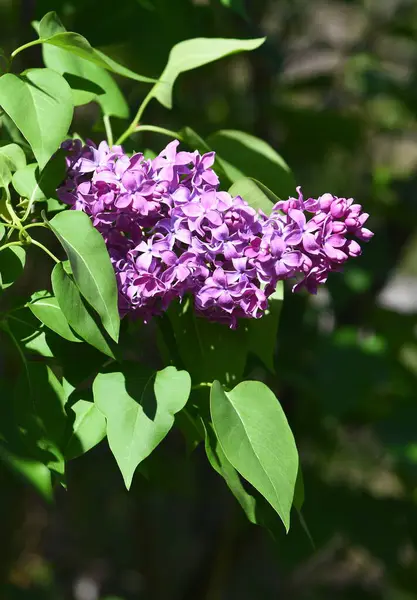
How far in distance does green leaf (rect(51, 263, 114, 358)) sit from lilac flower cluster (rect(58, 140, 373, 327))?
45 mm

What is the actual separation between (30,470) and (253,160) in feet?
1.43

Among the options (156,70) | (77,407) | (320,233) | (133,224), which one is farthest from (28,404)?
(156,70)

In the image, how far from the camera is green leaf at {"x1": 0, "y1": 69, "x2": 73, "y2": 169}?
28.2 inches

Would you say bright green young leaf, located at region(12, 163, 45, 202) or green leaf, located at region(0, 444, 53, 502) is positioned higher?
bright green young leaf, located at region(12, 163, 45, 202)

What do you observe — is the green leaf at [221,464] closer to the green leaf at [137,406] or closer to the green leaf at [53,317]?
the green leaf at [137,406]

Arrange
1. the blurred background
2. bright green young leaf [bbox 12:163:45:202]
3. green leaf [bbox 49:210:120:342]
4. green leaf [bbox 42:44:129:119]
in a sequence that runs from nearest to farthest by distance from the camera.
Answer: green leaf [bbox 49:210:120:342]
bright green young leaf [bbox 12:163:45:202]
green leaf [bbox 42:44:129:119]
the blurred background

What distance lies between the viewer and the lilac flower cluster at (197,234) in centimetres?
73

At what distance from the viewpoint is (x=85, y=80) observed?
910 millimetres

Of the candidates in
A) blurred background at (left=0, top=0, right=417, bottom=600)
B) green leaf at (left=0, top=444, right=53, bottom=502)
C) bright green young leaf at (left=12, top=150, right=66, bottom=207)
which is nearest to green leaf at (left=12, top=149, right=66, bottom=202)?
bright green young leaf at (left=12, top=150, right=66, bottom=207)

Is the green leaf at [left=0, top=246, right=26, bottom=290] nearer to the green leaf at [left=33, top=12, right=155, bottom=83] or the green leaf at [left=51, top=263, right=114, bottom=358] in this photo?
the green leaf at [left=51, top=263, right=114, bottom=358]

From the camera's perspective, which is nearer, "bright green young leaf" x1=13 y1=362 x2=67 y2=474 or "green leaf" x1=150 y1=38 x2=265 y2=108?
"bright green young leaf" x1=13 y1=362 x2=67 y2=474

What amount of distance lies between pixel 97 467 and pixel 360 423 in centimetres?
89

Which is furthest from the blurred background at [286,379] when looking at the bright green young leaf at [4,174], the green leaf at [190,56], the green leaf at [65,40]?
the bright green young leaf at [4,174]

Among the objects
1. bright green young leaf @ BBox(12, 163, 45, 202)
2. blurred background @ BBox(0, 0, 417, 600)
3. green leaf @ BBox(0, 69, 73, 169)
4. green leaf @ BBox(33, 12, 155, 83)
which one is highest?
green leaf @ BBox(33, 12, 155, 83)
